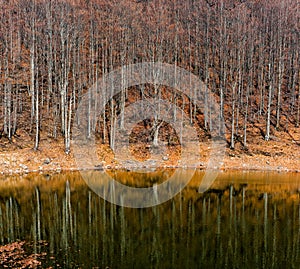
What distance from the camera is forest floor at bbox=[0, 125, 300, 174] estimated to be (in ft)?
134

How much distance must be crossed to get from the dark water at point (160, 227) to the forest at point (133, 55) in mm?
18443

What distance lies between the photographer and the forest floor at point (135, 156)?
40719 mm

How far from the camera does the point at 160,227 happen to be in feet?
70.0

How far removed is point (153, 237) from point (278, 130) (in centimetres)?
4031

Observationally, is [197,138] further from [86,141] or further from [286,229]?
[286,229]

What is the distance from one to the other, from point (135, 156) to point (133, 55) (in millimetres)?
18967

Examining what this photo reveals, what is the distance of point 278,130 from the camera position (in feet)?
179

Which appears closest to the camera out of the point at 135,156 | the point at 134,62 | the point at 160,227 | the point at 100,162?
the point at 160,227

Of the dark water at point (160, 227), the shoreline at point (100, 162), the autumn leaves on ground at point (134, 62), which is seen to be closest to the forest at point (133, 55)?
the autumn leaves on ground at point (134, 62)

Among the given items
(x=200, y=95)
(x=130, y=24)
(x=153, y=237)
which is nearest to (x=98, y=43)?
(x=130, y=24)

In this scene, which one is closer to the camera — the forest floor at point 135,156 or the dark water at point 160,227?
the dark water at point 160,227

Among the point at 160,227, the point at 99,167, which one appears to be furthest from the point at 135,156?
the point at 160,227

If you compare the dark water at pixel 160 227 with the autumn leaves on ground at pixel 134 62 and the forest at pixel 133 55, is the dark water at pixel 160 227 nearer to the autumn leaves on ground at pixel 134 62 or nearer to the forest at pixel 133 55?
the autumn leaves on ground at pixel 134 62

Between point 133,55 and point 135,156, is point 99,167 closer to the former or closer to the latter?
point 135,156
